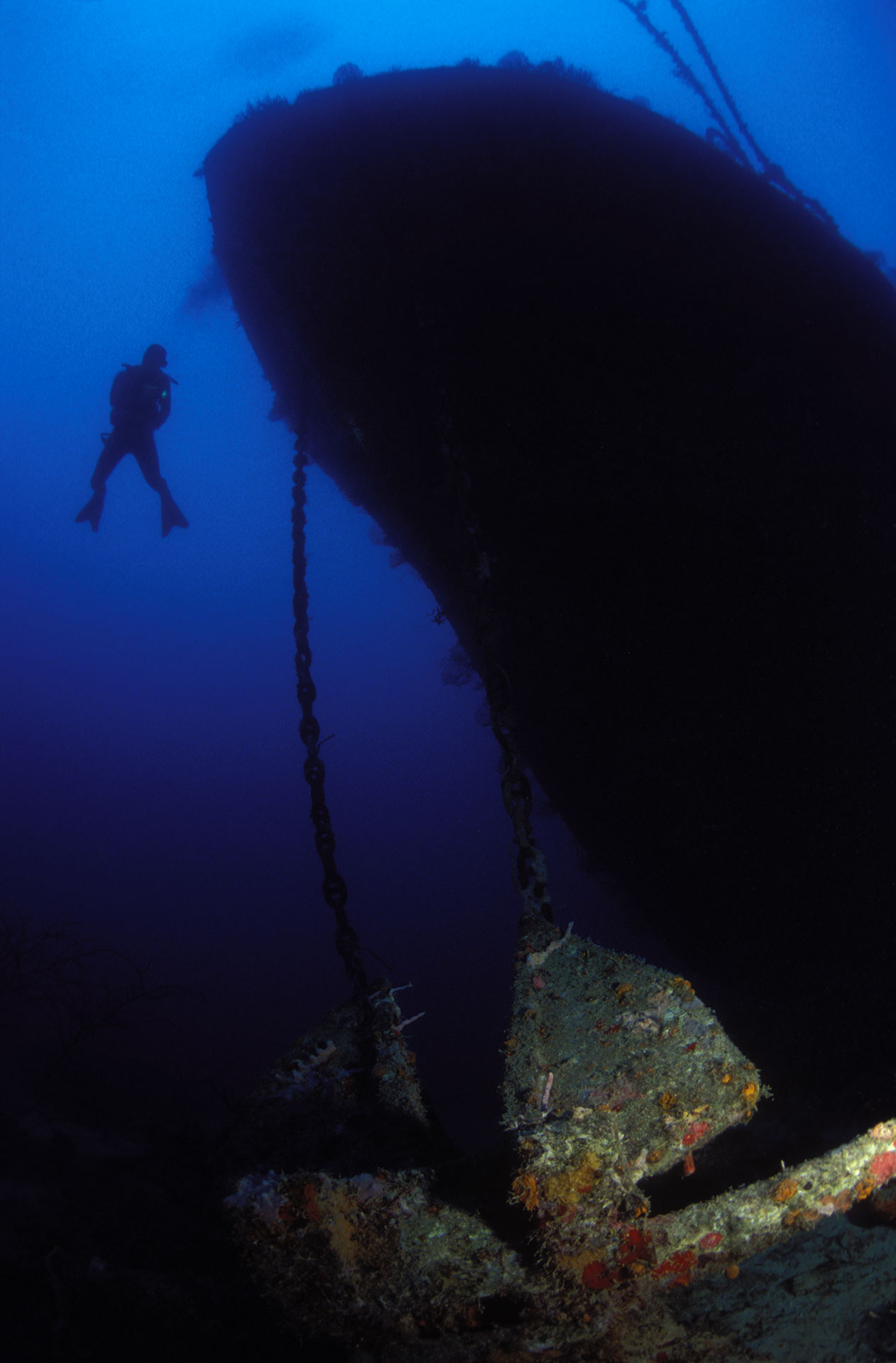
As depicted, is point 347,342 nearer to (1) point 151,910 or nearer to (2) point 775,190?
(2) point 775,190

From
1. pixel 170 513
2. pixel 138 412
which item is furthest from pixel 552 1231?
pixel 170 513

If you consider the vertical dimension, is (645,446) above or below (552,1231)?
above

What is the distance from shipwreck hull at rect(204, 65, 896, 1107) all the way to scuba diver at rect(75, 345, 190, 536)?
4.13 m

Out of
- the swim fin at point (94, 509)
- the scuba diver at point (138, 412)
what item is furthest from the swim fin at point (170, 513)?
the swim fin at point (94, 509)

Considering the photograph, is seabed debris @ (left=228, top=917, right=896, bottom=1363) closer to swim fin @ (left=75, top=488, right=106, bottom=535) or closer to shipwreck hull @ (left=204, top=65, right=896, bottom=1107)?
shipwreck hull @ (left=204, top=65, right=896, bottom=1107)

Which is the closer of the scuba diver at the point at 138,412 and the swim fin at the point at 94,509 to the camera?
the scuba diver at the point at 138,412

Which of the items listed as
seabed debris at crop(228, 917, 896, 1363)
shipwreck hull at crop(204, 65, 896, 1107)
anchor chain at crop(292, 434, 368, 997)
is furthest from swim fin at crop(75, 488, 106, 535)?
seabed debris at crop(228, 917, 896, 1363)

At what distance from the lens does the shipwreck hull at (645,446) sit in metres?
2.68

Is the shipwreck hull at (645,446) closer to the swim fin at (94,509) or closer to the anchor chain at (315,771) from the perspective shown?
the anchor chain at (315,771)

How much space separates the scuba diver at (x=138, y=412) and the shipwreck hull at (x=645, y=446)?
4.13 m

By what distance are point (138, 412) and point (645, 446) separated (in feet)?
22.7

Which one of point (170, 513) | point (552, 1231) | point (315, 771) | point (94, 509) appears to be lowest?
point (552, 1231)

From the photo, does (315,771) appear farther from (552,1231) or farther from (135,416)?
(135,416)

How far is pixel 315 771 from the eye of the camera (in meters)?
3.10
